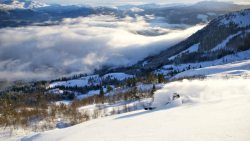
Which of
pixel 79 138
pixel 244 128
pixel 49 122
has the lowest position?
pixel 49 122

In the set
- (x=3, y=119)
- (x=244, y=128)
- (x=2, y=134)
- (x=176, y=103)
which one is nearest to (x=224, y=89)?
(x=176, y=103)

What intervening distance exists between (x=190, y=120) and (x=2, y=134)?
1721 centimetres

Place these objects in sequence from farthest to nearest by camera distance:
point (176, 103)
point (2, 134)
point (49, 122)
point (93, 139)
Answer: point (49, 122) → point (2, 134) → point (176, 103) → point (93, 139)

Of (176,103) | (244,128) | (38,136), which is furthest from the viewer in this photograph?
(176,103)

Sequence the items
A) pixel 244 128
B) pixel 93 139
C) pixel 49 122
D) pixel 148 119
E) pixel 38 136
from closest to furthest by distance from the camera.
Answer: pixel 244 128
pixel 93 139
pixel 148 119
pixel 38 136
pixel 49 122

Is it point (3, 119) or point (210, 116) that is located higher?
point (210, 116)

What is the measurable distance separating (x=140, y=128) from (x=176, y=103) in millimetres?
8193

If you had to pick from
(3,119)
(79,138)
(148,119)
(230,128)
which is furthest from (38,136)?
(3,119)

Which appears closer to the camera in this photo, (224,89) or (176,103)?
(176,103)

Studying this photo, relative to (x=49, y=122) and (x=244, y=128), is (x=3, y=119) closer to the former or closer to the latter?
(x=49, y=122)

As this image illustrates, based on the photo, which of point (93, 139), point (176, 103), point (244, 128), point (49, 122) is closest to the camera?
point (244, 128)

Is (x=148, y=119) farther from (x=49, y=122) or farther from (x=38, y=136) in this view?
(x=49, y=122)

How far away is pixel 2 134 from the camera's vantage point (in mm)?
27797

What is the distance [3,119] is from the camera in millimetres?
34406
